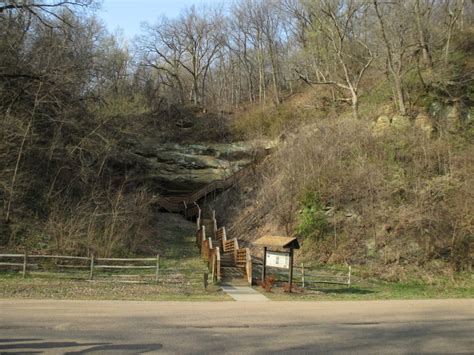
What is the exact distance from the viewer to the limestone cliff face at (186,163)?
1670 inches

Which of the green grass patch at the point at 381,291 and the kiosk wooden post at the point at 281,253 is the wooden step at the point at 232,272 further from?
the green grass patch at the point at 381,291

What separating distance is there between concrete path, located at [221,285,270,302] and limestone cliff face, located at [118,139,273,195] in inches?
893

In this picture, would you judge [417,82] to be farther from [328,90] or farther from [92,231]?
[92,231]

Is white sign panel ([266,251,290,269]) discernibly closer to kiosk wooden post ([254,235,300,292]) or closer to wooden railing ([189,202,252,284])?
kiosk wooden post ([254,235,300,292])

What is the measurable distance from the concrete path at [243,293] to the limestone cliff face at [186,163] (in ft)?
74.4

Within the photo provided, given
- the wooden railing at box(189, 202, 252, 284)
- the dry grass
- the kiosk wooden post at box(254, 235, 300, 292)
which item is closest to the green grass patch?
the kiosk wooden post at box(254, 235, 300, 292)

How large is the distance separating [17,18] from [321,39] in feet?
83.7

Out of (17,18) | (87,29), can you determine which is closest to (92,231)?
(17,18)

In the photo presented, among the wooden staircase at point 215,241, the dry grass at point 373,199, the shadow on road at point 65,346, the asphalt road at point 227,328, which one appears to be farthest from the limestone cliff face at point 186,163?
the shadow on road at point 65,346

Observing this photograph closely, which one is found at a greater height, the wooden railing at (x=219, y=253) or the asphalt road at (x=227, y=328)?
the wooden railing at (x=219, y=253)

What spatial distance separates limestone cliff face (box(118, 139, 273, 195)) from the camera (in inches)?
1670

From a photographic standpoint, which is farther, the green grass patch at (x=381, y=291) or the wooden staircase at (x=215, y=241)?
the wooden staircase at (x=215, y=241)

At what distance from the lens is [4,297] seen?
15.3m

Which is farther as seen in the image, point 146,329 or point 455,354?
point 146,329
